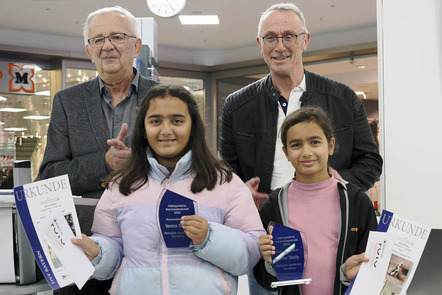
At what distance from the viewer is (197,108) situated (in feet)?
6.52

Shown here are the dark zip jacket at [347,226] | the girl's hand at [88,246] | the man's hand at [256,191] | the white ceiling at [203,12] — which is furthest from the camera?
the white ceiling at [203,12]

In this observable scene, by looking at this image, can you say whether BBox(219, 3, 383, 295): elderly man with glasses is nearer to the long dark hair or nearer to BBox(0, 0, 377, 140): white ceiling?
the long dark hair

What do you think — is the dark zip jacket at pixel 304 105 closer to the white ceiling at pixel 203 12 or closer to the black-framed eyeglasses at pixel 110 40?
the black-framed eyeglasses at pixel 110 40

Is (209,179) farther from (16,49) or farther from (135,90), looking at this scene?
(16,49)

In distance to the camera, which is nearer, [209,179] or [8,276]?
[8,276]

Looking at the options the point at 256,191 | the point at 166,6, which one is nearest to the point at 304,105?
the point at 256,191

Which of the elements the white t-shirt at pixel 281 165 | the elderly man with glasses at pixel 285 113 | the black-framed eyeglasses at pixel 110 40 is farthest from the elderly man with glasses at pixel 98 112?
the white t-shirt at pixel 281 165

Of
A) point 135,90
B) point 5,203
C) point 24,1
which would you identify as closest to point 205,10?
point 24,1

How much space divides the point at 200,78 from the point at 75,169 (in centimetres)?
961

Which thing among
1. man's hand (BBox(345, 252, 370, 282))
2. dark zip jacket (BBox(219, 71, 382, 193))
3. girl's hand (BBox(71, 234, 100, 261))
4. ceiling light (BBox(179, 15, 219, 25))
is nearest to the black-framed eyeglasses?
dark zip jacket (BBox(219, 71, 382, 193))

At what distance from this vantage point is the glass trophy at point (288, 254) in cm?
174

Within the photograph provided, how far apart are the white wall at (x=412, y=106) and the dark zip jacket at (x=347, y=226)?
31.2 inches

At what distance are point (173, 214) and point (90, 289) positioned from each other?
1.80 ft

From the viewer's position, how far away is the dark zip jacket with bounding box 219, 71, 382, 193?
2270 mm
